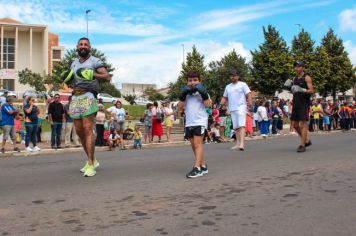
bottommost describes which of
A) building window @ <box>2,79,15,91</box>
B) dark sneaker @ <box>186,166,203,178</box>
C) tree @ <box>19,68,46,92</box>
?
dark sneaker @ <box>186,166,203,178</box>

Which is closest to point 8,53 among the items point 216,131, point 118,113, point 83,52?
point 118,113

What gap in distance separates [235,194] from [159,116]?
497 inches

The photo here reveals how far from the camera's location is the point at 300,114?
10.1m

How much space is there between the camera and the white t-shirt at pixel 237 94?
10789 millimetres

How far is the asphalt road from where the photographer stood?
4.31 m

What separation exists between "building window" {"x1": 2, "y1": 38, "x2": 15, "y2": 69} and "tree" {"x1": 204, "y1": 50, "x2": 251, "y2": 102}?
47530 millimetres

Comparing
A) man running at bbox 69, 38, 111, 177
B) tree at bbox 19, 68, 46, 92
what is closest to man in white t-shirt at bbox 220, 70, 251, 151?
man running at bbox 69, 38, 111, 177

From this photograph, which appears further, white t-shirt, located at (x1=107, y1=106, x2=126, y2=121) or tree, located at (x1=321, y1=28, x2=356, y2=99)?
tree, located at (x1=321, y1=28, x2=356, y2=99)

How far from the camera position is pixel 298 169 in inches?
292

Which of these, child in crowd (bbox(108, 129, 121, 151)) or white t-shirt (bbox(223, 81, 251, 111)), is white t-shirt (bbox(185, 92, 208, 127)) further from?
child in crowd (bbox(108, 129, 121, 151))

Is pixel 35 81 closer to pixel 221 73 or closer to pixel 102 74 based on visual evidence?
pixel 221 73

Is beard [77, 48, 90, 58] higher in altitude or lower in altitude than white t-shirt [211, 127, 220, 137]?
higher

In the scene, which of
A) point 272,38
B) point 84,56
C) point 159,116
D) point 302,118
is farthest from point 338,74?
point 84,56

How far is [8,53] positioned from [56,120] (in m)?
80.4
